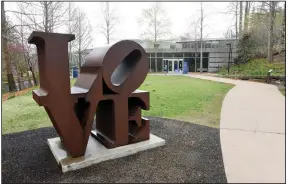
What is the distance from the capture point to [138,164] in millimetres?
3850

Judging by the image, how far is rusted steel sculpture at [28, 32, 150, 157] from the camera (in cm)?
367

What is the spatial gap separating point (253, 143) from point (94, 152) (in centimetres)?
311

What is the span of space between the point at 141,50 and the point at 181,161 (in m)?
2.16

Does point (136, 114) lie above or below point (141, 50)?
below

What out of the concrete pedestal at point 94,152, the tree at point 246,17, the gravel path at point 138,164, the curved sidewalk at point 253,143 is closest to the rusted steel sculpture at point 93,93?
the concrete pedestal at point 94,152

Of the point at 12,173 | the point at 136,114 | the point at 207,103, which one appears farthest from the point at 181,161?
the point at 207,103

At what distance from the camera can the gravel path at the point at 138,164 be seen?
3.42m

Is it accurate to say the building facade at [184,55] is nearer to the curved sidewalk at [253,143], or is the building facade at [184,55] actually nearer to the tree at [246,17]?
the tree at [246,17]

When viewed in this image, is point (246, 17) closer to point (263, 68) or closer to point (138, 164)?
point (263, 68)

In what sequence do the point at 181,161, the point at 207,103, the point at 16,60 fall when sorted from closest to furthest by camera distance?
the point at 181,161 → the point at 207,103 → the point at 16,60

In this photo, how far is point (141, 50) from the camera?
4.48 meters

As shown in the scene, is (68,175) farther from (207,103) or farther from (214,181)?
(207,103)

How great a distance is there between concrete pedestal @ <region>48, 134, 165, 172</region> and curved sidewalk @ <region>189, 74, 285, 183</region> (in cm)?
146

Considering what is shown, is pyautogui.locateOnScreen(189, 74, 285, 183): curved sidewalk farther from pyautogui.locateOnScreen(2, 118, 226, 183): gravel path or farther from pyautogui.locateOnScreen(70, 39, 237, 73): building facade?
pyautogui.locateOnScreen(70, 39, 237, 73): building facade
